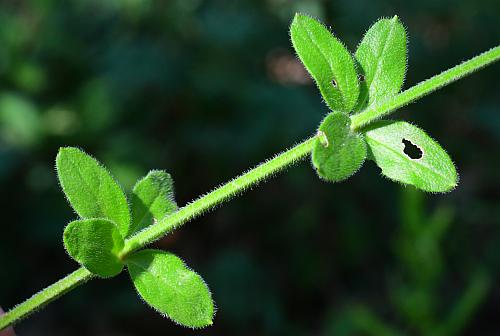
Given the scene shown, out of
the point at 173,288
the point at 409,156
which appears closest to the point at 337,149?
the point at 409,156

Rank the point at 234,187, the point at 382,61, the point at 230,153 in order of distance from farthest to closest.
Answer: the point at 230,153 < the point at 382,61 < the point at 234,187

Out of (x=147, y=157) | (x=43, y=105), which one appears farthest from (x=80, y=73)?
(x=147, y=157)

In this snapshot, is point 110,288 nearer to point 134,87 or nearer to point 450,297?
point 134,87

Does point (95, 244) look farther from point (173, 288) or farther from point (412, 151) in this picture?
point (412, 151)

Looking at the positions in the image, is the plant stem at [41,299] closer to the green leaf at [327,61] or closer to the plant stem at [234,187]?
the plant stem at [234,187]

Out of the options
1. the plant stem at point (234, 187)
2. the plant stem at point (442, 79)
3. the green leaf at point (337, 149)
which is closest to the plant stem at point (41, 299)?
the plant stem at point (234, 187)
